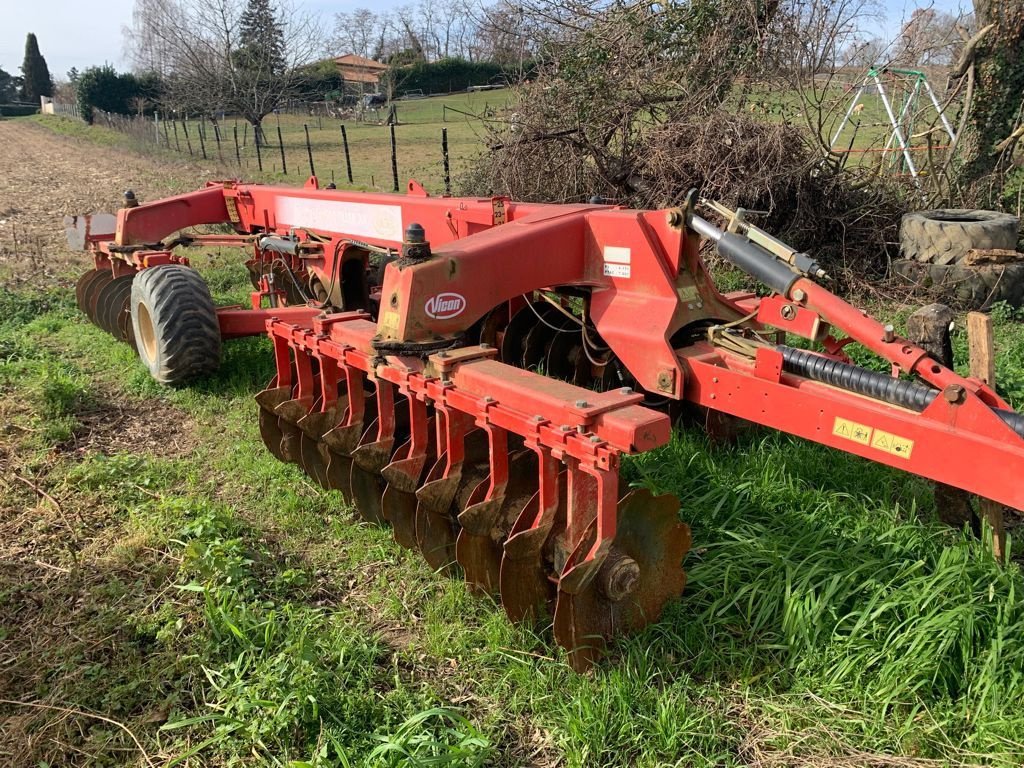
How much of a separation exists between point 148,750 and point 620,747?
145cm

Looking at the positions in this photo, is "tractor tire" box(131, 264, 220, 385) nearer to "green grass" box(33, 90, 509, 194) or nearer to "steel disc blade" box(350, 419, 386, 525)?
"steel disc blade" box(350, 419, 386, 525)

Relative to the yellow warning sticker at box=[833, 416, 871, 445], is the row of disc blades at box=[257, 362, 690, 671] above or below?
below

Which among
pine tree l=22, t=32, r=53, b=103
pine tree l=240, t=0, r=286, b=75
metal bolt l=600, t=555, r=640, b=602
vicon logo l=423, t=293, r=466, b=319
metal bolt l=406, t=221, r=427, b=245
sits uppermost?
pine tree l=22, t=32, r=53, b=103

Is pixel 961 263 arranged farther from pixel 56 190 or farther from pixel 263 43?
pixel 263 43

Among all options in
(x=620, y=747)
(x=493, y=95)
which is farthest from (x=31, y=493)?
(x=493, y=95)

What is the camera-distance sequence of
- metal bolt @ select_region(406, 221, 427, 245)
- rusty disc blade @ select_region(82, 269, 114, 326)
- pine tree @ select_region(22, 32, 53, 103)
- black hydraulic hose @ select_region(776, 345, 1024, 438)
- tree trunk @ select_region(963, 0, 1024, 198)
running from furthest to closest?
pine tree @ select_region(22, 32, 53, 103) < tree trunk @ select_region(963, 0, 1024, 198) < rusty disc blade @ select_region(82, 269, 114, 326) < metal bolt @ select_region(406, 221, 427, 245) < black hydraulic hose @ select_region(776, 345, 1024, 438)

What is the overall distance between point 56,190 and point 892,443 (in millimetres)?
21492

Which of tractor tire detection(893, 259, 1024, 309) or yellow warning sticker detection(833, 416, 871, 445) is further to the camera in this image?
tractor tire detection(893, 259, 1024, 309)

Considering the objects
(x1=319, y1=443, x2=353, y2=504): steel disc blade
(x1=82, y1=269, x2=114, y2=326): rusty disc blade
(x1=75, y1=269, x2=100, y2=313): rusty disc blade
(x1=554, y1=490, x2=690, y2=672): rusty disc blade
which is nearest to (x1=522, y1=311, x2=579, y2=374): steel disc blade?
(x1=319, y1=443, x2=353, y2=504): steel disc blade

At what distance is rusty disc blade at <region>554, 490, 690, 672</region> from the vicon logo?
109 centimetres

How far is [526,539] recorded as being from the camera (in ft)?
8.59

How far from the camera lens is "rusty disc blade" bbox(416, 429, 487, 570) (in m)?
3.01

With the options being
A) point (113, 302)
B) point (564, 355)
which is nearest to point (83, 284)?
point (113, 302)

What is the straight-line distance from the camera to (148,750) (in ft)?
7.82
